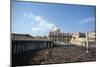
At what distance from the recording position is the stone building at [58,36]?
255cm

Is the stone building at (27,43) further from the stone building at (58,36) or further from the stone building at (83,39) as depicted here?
the stone building at (83,39)

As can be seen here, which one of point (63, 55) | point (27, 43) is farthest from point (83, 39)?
point (27, 43)

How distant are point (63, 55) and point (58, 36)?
32 cm

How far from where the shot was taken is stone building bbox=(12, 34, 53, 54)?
7.84 ft

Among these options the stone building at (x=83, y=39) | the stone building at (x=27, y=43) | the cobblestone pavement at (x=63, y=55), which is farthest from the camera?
the stone building at (x=83, y=39)

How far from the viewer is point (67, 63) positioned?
8.61ft

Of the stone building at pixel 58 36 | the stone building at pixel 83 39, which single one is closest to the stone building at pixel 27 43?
the stone building at pixel 58 36

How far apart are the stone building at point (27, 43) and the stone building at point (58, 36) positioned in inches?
3.3

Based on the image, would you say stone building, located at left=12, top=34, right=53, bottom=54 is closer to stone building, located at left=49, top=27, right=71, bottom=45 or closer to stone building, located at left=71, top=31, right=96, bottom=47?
stone building, located at left=49, top=27, right=71, bottom=45

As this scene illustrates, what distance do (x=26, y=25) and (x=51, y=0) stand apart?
0.55 meters

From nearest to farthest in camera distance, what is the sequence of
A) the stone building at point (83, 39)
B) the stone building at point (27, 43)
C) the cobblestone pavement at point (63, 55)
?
the stone building at point (27, 43)
the cobblestone pavement at point (63, 55)
the stone building at point (83, 39)

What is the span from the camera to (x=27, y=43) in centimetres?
246
